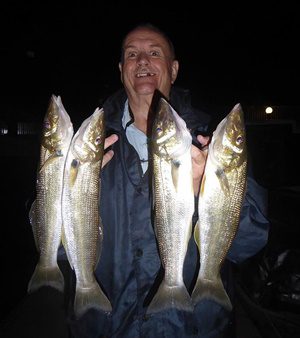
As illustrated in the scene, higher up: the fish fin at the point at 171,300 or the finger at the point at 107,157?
the finger at the point at 107,157

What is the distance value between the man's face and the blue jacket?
671 mm

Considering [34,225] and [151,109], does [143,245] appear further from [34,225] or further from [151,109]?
[151,109]

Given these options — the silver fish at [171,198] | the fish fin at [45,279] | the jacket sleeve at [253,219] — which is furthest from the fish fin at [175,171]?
the fish fin at [45,279]

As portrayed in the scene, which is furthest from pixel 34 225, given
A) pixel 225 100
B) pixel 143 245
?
pixel 225 100

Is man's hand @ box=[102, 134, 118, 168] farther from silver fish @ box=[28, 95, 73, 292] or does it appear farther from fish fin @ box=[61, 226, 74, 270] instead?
fish fin @ box=[61, 226, 74, 270]

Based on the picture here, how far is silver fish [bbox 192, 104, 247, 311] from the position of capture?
230 cm

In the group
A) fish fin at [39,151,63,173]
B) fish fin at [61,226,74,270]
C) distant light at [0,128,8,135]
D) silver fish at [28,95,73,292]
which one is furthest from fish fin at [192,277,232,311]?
distant light at [0,128,8,135]

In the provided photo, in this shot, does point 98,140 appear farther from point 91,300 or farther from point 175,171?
point 91,300

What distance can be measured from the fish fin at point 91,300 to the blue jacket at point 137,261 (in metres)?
0.27

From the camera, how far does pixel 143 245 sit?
2.60 m

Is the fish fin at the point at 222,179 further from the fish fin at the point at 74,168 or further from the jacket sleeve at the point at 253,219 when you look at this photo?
the fish fin at the point at 74,168

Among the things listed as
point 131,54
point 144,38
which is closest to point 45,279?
point 131,54

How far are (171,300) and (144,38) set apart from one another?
96.0 inches

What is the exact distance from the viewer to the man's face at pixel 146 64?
10.0ft
